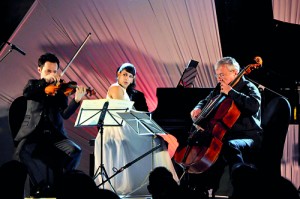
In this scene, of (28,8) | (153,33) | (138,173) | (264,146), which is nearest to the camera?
(264,146)

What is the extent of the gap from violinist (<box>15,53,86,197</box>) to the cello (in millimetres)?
1095

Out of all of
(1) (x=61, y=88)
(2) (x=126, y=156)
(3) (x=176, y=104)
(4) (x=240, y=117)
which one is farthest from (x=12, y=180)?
(3) (x=176, y=104)

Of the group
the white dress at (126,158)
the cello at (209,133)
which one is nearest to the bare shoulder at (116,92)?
the white dress at (126,158)

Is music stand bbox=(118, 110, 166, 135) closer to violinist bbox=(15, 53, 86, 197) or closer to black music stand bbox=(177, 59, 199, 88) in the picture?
violinist bbox=(15, 53, 86, 197)

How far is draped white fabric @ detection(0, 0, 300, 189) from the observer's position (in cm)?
577

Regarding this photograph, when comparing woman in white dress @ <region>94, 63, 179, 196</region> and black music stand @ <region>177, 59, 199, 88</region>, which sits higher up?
black music stand @ <region>177, 59, 199, 88</region>

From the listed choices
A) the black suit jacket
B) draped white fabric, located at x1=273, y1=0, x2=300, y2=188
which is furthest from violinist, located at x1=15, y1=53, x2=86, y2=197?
draped white fabric, located at x1=273, y1=0, x2=300, y2=188

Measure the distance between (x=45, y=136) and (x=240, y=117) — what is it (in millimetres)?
1879

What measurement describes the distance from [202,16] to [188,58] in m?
0.57

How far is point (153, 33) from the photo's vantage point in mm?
6246

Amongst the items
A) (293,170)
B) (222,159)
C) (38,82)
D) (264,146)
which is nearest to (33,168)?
(38,82)

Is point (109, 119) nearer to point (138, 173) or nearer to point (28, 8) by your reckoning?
point (138, 173)

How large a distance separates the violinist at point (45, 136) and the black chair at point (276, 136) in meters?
1.77

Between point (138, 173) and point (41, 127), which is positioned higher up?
point (41, 127)
